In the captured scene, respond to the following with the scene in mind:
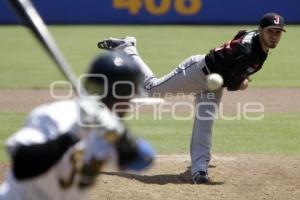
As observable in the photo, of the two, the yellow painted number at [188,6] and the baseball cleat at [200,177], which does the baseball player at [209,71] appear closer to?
the baseball cleat at [200,177]

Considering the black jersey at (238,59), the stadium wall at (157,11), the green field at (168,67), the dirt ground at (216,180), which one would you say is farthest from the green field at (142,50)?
the black jersey at (238,59)

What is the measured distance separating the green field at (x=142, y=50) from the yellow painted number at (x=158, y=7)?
3.75ft

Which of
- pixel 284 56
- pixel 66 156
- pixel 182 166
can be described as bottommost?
pixel 284 56

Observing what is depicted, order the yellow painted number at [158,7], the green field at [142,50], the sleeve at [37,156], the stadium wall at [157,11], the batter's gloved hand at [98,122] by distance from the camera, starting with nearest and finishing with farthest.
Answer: the batter's gloved hand at [98,122]
the sleeve at [37,156]
the green field at [142,50]
the stadium wall at [157,11]
the yellow painted number at [158,7]

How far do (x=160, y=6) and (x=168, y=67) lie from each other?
42.9 ft

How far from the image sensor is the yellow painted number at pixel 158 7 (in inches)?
1158

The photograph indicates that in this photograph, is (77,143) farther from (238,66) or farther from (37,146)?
(238,66)

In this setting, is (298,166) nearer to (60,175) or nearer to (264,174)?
(264,174)

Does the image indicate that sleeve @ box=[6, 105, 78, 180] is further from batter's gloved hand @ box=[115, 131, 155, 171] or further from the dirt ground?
the dirt ground

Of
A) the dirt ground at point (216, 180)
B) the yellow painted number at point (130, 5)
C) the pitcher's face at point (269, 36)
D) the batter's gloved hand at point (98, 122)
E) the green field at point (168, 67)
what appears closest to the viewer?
the batter's gloved hand at point (98, 122)

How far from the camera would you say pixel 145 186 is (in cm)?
709

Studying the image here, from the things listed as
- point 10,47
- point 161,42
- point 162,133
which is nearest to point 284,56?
point 161,42

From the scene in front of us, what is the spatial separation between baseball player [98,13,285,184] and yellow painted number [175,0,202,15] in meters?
21.9

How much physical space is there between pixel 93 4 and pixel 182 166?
22134 millimetres
